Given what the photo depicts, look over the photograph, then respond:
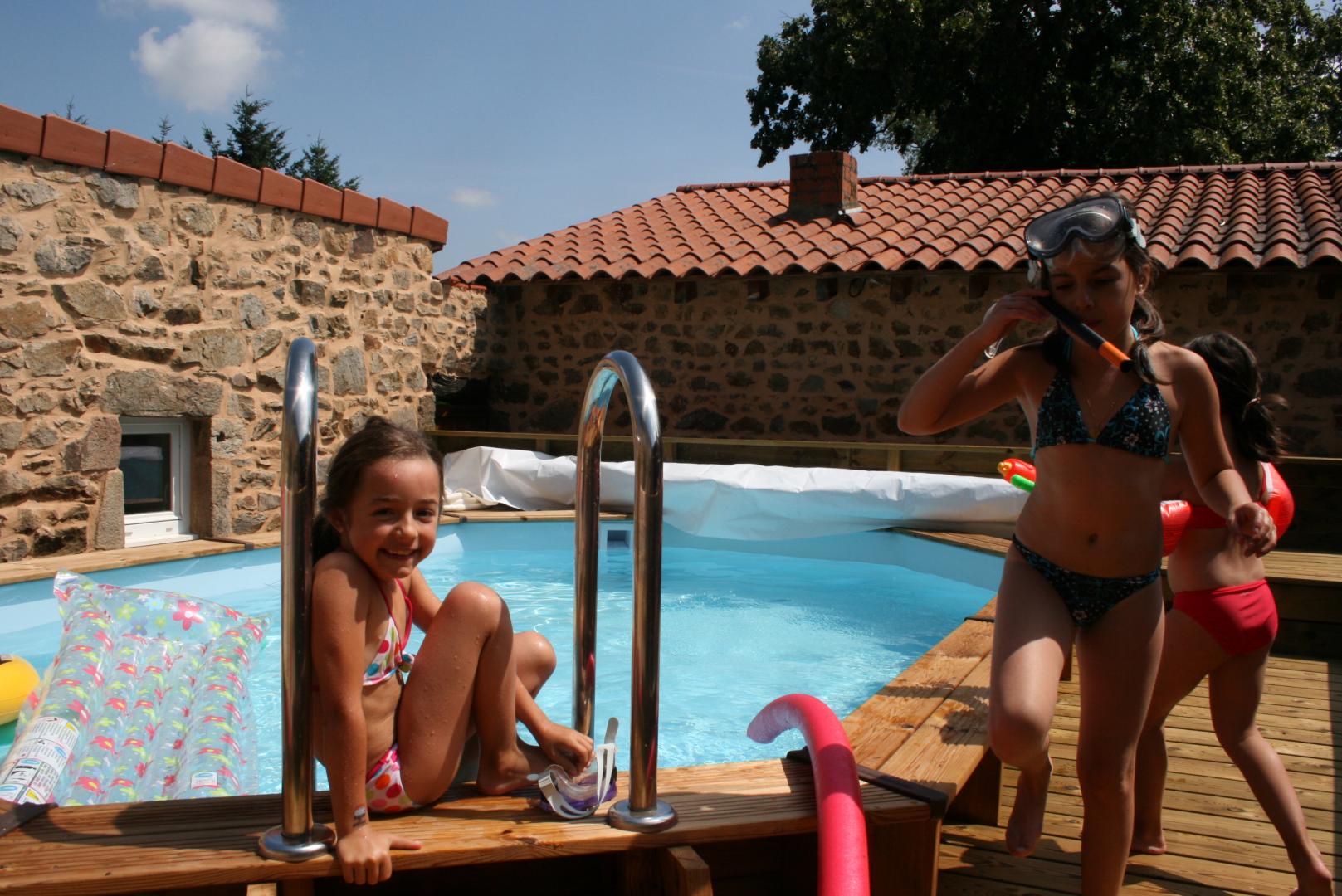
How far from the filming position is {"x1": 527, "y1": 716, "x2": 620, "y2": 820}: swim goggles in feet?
6.30

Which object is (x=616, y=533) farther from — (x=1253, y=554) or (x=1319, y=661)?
(x=1253, y=554)

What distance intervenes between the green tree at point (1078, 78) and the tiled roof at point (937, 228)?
5693mm

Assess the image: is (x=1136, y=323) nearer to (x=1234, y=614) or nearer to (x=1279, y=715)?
(x=1234, y=614)

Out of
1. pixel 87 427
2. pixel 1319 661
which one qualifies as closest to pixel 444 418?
pixel 87 427

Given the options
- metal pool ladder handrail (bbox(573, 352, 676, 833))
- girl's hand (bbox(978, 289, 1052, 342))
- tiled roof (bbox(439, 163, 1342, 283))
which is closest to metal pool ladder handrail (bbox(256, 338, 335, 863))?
Answer: metal pool ladder handrail (bbox(573, 352, 676, 833))

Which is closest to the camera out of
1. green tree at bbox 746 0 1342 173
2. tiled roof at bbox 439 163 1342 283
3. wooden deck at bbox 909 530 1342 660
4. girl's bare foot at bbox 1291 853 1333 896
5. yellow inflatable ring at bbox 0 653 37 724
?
girl's bare foot at bbox 1291 853 1333 896

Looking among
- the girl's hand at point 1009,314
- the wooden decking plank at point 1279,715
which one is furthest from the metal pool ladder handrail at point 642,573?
the wooden decking plank at point 1279,715

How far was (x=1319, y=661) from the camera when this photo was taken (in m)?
4.48

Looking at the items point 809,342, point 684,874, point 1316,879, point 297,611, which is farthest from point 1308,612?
point 809,342

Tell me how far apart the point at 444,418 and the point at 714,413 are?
2709 mm

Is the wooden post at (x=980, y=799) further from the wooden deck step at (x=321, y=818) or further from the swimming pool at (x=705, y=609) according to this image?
the swimming pool at (x=705, y=609)

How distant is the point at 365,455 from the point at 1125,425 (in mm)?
1455

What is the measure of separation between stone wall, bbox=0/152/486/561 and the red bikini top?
586cm

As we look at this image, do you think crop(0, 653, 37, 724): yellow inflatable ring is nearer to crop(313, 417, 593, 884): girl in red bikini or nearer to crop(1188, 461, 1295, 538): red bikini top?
crop(313, 417, 593, 884): girl in red bikini
